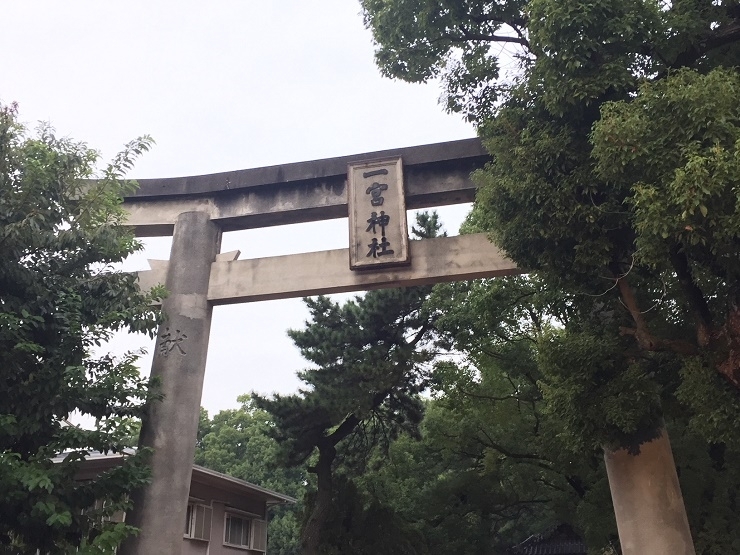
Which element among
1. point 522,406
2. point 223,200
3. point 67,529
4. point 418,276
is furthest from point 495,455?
Answer: point 67,529

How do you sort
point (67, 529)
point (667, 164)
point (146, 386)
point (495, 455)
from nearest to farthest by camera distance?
1. point (667, 164)
2. point (67, 529)
3. point (146, 386)
4. point (495, 455)

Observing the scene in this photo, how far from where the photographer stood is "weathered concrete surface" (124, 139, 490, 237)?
341 inches

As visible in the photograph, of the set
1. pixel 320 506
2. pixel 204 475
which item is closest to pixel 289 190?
pixel 204 475

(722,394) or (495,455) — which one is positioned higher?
(495,455)

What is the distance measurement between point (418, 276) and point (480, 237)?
0.90 meters

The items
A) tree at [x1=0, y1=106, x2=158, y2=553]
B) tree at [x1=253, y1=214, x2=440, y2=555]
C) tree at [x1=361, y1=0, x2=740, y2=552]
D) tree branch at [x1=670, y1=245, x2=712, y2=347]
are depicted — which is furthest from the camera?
tree at [x1=253, y1=214, x2=440, y2=555]

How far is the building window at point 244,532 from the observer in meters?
14.6

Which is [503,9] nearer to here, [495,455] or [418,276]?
[418,276]

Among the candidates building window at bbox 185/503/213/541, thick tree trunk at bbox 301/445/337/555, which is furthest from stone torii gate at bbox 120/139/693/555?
building window at bbox 185/503/213/541

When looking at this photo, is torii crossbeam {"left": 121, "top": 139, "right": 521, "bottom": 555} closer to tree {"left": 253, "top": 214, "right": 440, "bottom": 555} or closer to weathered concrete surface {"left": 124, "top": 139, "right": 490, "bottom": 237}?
weathered concrete surface {"left": 124, "top": 139, "right": 490, "bottom": 237}

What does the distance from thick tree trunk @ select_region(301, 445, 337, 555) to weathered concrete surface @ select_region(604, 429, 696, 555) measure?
6.79 m

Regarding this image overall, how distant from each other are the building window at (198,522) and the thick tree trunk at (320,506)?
207 centimetres

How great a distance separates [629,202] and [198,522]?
11096 millimetres

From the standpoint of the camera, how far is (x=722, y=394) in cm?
523
